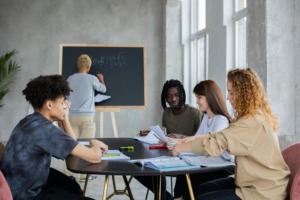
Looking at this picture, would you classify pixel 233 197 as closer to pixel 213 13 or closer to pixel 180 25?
pixel 213 13

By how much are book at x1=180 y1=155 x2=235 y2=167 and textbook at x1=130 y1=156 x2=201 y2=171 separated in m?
0.05

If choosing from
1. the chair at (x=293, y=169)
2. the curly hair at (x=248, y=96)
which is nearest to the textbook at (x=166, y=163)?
the curly hair at (x=248, y=96)

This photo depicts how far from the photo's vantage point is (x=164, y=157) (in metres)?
2.61

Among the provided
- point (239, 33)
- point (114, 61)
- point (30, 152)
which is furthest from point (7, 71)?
point (30, 152)

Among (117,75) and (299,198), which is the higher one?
(117,75)

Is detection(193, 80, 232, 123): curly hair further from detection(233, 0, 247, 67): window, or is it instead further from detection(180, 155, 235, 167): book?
detection(233, 0, 247, 67): window

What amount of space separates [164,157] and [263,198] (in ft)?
2.18

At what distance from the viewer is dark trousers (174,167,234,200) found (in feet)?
10.0

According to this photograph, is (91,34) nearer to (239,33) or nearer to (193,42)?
(193,42)

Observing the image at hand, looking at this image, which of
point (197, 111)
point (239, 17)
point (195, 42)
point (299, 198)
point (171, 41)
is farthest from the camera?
point (171, 41)

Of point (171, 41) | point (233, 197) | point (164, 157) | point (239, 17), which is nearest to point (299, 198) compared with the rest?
point (233, 197)

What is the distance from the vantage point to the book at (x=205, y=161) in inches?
94.2

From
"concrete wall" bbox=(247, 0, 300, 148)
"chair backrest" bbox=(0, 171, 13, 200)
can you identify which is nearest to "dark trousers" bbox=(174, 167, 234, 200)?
"concrete wall" bbox=(247, 0, 300, 148)

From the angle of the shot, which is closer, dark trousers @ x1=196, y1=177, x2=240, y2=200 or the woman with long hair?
dark trousers @ x1=196, y1=177, x2=240, y2=200
